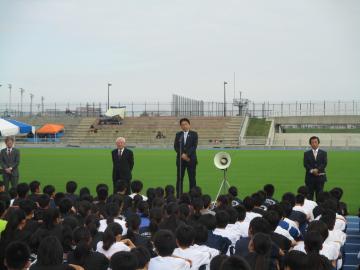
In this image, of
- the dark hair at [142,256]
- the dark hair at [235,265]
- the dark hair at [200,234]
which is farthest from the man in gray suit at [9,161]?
the dark hair at [235,265]

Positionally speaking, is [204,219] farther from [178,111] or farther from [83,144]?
[178,111]

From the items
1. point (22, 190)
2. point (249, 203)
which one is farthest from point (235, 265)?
point (22, 190)

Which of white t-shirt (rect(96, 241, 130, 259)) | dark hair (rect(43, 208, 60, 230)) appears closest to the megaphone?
dark hair (rect(43, 208, 60, 230))

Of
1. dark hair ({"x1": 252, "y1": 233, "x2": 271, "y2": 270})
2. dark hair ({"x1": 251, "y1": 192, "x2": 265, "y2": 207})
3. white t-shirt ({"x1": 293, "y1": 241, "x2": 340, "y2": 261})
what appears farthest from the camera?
dark hair ({"x1": 251, "y1": 192, "x2": 265, "y2": 207})

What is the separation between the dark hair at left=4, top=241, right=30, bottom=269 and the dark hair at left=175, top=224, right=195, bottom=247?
158 centimetres

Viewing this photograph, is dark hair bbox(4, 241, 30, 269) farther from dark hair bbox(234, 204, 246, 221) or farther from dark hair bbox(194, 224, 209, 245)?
dark hair bbox(234, 204, 246, 221)

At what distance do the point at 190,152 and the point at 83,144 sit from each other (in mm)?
42279

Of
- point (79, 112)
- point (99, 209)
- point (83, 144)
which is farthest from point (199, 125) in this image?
point (99, 209)

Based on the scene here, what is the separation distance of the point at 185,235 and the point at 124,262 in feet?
3.79

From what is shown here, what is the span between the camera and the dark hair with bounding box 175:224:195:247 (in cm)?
548

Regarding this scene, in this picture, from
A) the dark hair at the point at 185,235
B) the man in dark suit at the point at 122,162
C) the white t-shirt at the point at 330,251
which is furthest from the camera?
the man in dark suit at the point at 122,162

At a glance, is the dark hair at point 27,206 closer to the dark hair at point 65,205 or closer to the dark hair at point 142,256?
the dark hair at point 65,205

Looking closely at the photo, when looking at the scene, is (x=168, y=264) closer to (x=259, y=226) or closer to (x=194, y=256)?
(x=194, y=256)

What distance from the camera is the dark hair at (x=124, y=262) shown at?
445 cm
